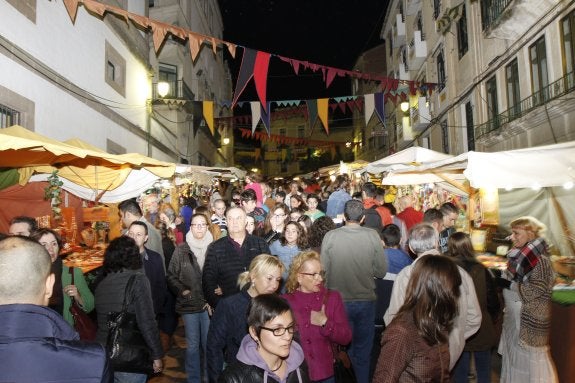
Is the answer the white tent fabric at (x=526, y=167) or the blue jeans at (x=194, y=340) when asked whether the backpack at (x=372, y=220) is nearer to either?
the white tent fabric at (x=526, y=167)

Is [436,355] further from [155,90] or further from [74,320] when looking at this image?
[155,90]

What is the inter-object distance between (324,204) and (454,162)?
206 inches

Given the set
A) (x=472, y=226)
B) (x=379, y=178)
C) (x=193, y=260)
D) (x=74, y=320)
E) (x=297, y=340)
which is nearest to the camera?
(x=297, y=340)

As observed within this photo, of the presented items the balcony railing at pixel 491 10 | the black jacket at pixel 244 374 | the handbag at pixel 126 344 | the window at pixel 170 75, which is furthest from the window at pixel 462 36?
the black jacket at pixel 244 374

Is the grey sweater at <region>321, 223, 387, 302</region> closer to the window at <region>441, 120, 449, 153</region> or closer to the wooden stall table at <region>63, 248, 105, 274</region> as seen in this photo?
the wooden stall table at <region>63, 248, 105, 274</region>

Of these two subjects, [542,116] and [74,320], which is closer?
[74,320]

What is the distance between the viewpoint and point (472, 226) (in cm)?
931

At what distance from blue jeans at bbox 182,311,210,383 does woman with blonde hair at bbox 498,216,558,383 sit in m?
3.63

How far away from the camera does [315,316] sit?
147 inches

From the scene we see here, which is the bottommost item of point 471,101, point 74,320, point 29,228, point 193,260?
point 74,320

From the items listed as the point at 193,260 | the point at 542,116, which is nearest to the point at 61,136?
the point at 193,260

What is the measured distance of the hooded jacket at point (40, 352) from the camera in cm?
189

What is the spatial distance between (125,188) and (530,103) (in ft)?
38.0

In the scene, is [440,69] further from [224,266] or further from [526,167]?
[224,266]
